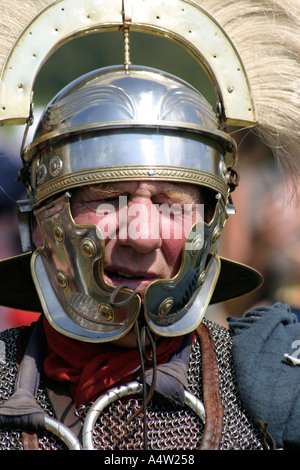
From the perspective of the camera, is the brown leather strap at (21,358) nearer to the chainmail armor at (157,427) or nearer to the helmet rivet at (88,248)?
the chainmail armor at (157,427)

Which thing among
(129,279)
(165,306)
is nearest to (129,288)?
(129,279)

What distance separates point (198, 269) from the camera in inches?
111

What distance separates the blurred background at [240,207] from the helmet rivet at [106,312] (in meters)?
1.68

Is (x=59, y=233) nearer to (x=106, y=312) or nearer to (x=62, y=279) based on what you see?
(x=62, y=279)

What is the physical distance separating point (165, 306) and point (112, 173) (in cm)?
53

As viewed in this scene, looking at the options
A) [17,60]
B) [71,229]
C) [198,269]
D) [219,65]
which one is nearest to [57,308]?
[71,229]

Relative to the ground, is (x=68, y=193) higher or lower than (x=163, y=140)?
lower

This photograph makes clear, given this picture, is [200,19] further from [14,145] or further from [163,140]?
[14,145]

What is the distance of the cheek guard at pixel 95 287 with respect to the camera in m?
2.66

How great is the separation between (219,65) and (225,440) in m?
1.47

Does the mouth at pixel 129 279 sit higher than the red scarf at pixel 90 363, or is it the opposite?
the mouth at pixel 129 279

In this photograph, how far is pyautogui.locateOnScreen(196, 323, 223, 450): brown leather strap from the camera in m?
2.61

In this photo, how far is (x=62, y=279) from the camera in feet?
9.11

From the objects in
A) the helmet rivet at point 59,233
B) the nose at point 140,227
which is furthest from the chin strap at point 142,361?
the helmet rivet at point 59,233
